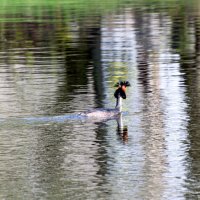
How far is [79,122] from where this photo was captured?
62.9 feet

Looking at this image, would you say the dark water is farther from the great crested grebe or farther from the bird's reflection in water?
the great crested grebe

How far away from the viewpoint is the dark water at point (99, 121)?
14.5 metres

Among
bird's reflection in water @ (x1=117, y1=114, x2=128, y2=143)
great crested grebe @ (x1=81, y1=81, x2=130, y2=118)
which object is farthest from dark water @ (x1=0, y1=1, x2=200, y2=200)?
great crested grebe @ (x1=81, y1=81, x2=130, y2=118)

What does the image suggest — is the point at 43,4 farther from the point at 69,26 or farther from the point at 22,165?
the point at 22,165

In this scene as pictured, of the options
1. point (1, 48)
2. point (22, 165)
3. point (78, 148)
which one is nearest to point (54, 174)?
point (22, 165)

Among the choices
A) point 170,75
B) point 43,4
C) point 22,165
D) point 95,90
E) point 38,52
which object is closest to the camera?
point 22,165

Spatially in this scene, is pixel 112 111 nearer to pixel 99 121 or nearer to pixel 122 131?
pixel 99 121

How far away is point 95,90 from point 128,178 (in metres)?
8.80

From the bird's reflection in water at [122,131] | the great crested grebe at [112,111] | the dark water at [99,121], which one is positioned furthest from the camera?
the great crested grebe at [112,111]

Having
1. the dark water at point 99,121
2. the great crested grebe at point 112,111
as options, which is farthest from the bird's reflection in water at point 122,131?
the great crested grebe at point 112,111

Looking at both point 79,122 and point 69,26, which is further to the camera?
point 69,26

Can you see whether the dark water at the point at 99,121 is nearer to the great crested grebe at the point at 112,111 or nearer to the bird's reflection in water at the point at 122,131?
the bird's reflection in water at the point at 122,131

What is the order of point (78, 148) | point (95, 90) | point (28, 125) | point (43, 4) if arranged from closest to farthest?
point (78, 148) → point (28, 125) → point (95, 90) → point (43, 4)

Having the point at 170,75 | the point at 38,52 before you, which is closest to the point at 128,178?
the point at 170,75
